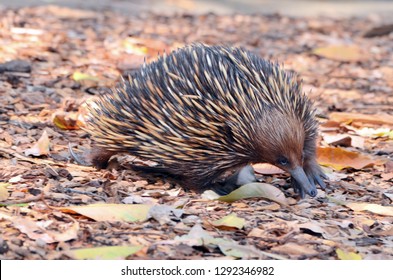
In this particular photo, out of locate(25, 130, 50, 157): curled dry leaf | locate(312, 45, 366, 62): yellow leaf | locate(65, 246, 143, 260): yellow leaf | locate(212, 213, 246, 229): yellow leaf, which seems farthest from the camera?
locate(312, 45, 366, 62): yellow leaf

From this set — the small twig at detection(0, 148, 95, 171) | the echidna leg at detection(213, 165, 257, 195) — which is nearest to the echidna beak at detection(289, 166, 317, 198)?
the echidna leg at detection(213, 165, 257, 195)

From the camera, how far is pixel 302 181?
5129 millimetres

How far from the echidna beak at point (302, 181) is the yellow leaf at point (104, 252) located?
144 centimetres

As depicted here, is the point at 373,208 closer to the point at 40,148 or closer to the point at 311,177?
the point at 311,177

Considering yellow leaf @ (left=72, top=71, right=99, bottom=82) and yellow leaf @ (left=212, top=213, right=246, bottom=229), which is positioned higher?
yellow leaf @ (left=72, top=71, right=99, bottom=82)

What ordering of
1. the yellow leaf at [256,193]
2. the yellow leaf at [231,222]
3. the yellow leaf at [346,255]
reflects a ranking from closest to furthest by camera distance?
1. the yellow leaf at [346,255]
2. the yellow leaf at [231,222]
3. the yellow leaf at [256,193]

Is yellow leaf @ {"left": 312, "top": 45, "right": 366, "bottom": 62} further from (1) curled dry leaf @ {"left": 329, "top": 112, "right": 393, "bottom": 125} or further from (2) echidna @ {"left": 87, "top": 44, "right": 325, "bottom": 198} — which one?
(2) echidna @ {"left": 87, "top": 44, "right": 325, "bottom": 198}

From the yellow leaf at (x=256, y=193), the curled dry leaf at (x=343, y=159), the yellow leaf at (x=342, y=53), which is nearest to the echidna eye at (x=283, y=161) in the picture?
the yellow leaf at (x=256, y=193)

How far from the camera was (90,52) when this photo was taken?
9070 mm

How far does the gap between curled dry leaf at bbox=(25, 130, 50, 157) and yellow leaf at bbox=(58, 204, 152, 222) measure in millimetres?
1298

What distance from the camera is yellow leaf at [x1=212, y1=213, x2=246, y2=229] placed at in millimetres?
4480

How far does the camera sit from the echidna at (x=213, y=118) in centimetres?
509

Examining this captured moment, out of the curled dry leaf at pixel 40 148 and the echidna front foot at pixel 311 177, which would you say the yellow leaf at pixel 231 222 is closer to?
the echidna front foot at pixel 311 177
